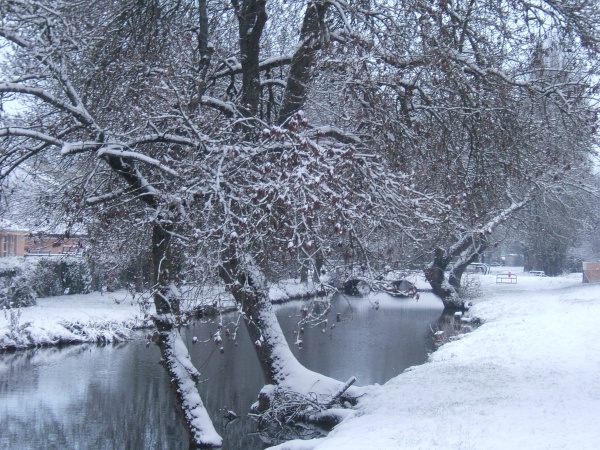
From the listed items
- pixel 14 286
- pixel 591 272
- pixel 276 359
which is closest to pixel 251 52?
pixel 276 359

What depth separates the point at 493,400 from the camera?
9344 millimetres

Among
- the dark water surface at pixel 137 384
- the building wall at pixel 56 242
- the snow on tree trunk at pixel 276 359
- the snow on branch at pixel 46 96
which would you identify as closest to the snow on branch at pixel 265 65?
the snow on branch at pixel 46 96

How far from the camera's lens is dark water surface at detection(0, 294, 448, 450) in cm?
1093

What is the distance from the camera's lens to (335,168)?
7828mm

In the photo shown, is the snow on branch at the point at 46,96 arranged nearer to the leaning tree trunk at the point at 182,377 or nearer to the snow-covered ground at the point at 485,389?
the leaning tree trunk at the point at 182,377

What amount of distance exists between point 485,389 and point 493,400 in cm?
102

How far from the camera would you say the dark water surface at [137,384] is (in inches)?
430

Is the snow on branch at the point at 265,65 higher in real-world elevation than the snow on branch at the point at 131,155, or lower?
higher

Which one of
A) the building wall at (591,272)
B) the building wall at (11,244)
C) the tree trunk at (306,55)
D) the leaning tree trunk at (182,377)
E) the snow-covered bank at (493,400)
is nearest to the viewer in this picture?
the snow-covered bank at (493,400)

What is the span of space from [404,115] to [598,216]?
2651cm

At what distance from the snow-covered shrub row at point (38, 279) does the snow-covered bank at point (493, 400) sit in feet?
33.9

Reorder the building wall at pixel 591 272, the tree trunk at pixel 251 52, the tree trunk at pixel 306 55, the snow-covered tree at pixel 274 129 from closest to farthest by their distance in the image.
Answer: the snow-covered tree at pixel 274 129
the tree trunk at pixel 306 55
the tree trunk at pixel 251 52
the building wall at pixel 591 272

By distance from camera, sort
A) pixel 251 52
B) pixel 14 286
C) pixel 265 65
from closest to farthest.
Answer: pixel 251 52 → pixel 265 65 → pixel 14 286

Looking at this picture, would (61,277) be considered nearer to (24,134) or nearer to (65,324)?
(65,324)
